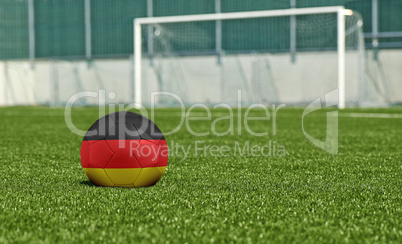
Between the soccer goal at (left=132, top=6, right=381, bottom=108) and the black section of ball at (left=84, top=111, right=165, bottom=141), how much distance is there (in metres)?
16.0

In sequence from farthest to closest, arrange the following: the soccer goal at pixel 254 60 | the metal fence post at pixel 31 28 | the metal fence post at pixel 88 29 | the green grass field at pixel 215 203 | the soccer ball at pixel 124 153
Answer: the metal fence post at pixel 31 28 → the metal fence post at pixel 88 29 → the soccer goal at pixel 254 60 → the soccer ball at pixel 124 153 → the green grass field at pixel 215 203

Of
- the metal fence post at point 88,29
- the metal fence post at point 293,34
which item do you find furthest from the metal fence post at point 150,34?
the metal fence post at point 293,34

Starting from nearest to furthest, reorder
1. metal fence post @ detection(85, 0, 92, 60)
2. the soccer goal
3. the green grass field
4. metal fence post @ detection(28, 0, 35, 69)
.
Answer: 1. the green grass field
2. the soccer goal
3. metal fence post @ detection(85, 0, 92, 60)
4. metal fence post @ detection(28, 0, 35, 69)

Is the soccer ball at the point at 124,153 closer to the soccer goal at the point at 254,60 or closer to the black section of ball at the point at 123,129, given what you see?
the black section of ball at the point at 123,129

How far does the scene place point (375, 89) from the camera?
18.7 meters

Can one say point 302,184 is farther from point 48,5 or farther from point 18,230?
point 48,5

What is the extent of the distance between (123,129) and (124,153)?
16cm

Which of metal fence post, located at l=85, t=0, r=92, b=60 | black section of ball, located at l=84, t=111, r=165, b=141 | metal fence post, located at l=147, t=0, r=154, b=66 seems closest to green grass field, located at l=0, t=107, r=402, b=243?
black section of ball, located at l=84, t=111, r=165, b=141

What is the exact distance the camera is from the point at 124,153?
8.50 ft

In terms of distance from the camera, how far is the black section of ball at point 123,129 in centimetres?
267

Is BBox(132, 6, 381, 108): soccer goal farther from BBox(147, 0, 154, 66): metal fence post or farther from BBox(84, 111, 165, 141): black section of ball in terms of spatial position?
BBox(84, 111, 165, 141): black section of ball

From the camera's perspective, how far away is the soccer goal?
1880 cm

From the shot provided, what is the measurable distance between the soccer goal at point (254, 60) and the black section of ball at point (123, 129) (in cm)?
1603

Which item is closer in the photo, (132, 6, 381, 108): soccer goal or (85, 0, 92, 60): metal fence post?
(132, 6, 381, 108): soccer goal
